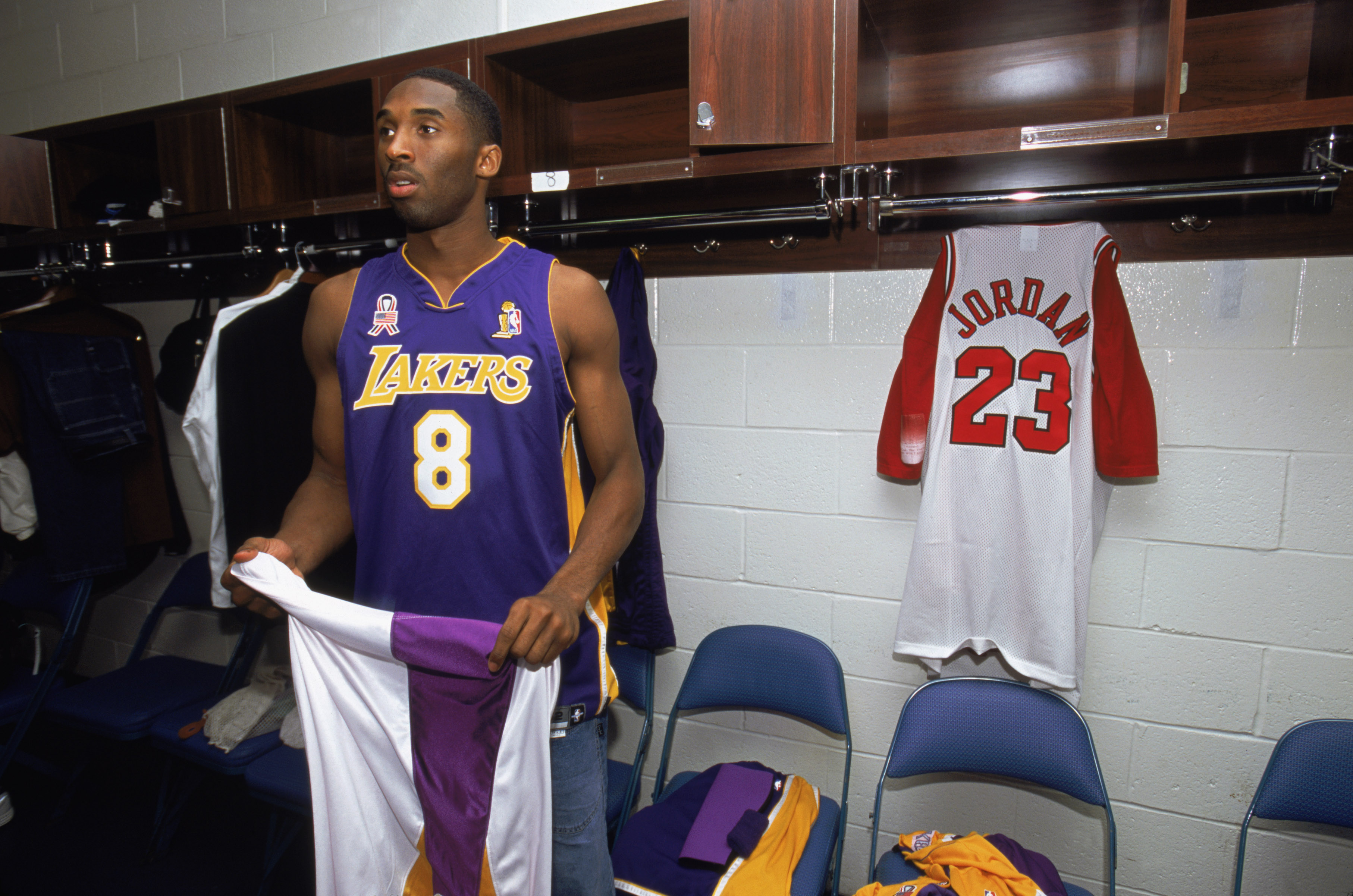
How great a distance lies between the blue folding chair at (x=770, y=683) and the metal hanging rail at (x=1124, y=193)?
1.05 m

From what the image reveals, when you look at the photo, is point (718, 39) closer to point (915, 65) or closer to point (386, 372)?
point (915, 65)

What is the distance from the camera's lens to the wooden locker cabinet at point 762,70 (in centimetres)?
147

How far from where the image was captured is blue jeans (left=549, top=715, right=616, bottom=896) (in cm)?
117

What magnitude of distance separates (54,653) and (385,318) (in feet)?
7.11

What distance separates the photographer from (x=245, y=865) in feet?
6.79

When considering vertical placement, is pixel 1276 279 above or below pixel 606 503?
above

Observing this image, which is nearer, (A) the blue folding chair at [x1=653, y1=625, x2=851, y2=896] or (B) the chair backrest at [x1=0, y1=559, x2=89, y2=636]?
(A) the blue folding chair at [x1=653, y1=625, x2=851, y2=896]

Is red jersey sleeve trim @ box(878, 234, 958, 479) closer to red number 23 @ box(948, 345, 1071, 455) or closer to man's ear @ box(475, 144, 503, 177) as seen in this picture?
red number 23 @ box(948, 345, 1071, 455)

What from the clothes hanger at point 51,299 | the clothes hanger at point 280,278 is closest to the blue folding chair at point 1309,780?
the clothes hanger at point 280,278

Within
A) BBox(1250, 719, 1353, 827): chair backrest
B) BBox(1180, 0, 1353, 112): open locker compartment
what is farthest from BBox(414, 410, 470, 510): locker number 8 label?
BBox(1250, 719, 1353, 827): chair backrest

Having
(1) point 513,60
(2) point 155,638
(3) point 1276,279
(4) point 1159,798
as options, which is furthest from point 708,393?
(2) point 155,638

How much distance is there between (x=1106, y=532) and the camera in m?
1.65

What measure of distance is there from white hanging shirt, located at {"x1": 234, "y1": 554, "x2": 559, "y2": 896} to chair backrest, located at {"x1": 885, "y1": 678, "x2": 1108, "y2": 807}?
36.1 inches

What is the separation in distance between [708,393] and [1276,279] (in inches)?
48.7
